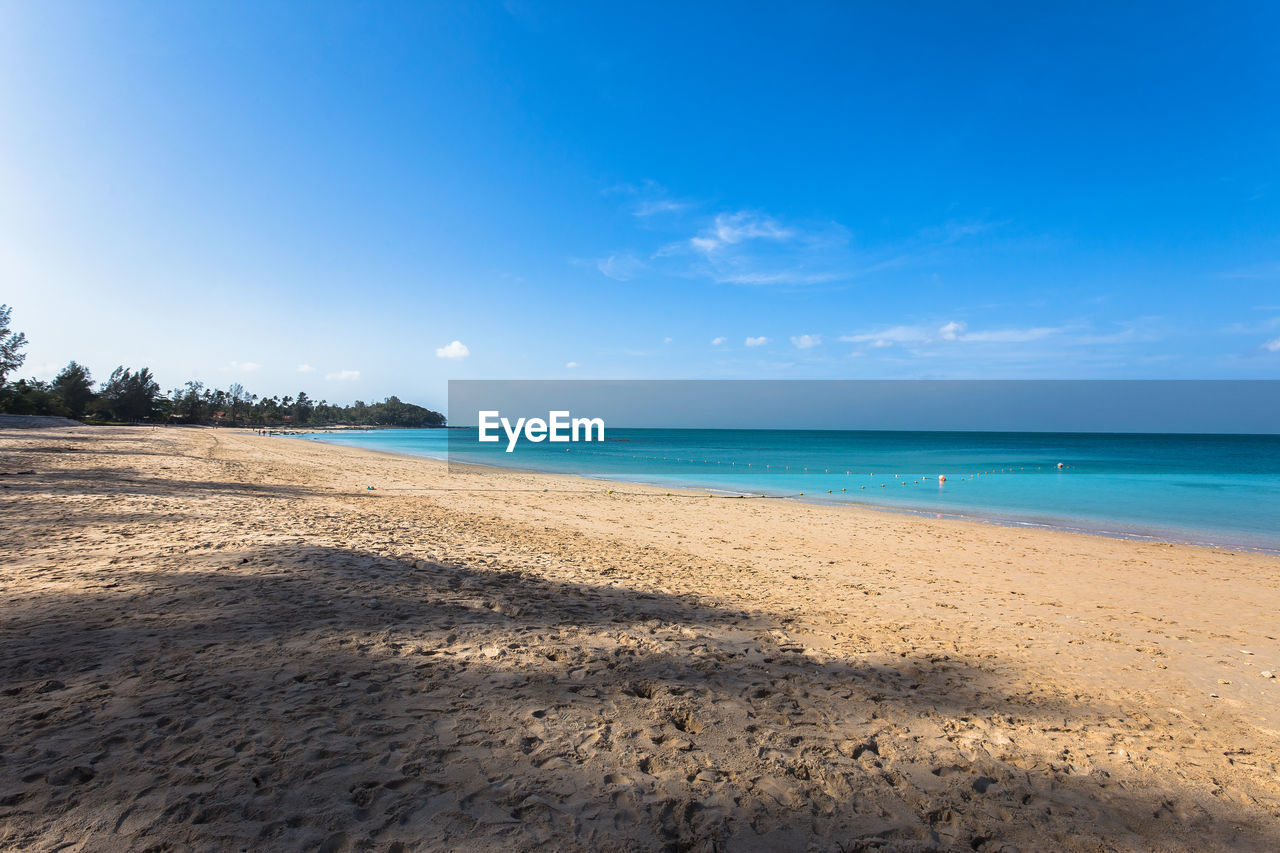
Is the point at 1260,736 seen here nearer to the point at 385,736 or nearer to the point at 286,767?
the point at 385,736

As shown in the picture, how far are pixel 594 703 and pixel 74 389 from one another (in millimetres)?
118166

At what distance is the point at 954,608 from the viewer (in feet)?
23.1

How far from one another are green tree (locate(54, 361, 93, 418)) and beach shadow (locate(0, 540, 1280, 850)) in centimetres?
11236

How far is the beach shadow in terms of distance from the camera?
2582 millimetres

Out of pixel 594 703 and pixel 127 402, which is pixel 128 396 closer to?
pixel 127 402

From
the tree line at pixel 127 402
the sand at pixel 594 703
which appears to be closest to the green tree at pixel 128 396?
the tree line at pixel 127 402

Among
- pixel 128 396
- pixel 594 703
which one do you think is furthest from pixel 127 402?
pixel 594 703

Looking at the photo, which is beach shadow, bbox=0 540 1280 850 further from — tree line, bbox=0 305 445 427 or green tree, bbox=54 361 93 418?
green tree, bbox=54 361 93 418

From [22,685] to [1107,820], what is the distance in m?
6.54

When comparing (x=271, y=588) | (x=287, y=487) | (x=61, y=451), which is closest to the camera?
(x=271, y=588)

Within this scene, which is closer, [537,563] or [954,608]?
[954,608]

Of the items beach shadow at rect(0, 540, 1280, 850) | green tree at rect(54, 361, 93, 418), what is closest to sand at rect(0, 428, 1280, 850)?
beach shadow at rect(0, 540, 1280, 850)

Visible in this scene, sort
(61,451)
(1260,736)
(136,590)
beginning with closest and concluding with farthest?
(1260,736) → (136,590) → (61,451)

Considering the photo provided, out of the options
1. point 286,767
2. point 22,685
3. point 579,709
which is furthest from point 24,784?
point 579,709
